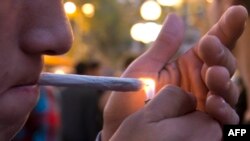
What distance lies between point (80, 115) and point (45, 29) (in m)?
3.66

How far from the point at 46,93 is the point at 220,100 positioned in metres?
1.92

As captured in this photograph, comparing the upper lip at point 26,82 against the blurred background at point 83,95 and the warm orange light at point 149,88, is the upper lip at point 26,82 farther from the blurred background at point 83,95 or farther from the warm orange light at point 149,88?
the warm orange light at point 149,88

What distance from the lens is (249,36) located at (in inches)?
64.0

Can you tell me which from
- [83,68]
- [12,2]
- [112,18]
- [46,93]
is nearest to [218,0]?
[12,2]

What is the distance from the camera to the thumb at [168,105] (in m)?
0.84

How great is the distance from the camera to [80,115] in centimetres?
430

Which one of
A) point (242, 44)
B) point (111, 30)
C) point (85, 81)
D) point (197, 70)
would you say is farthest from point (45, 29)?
point (111, 30)

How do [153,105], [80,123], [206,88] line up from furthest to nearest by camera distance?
[80,123], [206,88], [153,105]

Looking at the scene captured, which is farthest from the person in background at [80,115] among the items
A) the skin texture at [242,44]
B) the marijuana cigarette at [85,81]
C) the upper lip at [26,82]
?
the upper lip at [26,82]

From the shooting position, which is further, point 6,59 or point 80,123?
point 80,123

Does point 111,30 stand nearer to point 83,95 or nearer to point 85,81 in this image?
point 83,95

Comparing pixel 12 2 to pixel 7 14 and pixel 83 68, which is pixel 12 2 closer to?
pixel 7 14

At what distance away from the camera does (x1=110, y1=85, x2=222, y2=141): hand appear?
2.68 feet
